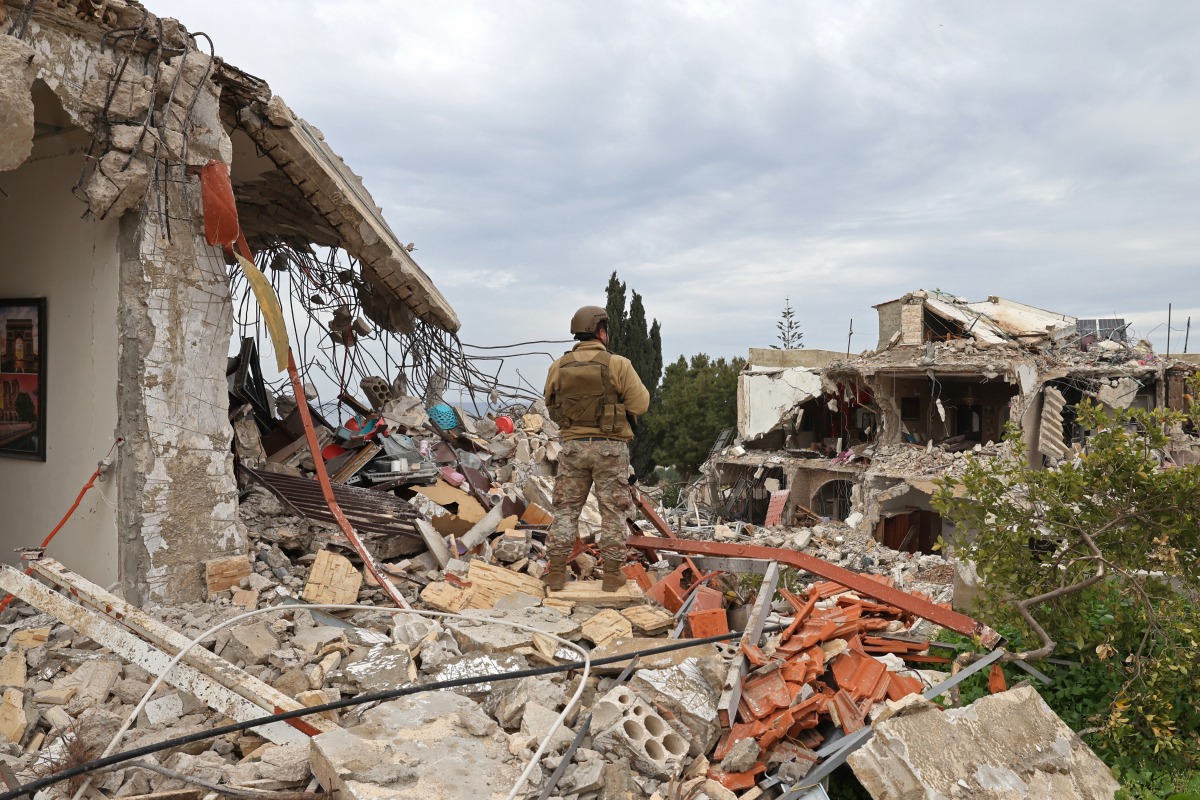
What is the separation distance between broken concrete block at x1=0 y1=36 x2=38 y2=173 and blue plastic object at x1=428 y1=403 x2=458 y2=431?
4.34m

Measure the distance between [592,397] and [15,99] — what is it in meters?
3.68

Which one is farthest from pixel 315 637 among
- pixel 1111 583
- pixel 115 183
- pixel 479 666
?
pixel 1111 583

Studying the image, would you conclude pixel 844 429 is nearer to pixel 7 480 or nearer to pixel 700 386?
pixel 700 386

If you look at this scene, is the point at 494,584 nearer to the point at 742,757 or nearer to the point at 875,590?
the point at 742,757

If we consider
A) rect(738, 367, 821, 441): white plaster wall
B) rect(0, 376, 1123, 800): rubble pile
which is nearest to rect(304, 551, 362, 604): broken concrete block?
rect(0, 376, 1123, 800): rubble pile

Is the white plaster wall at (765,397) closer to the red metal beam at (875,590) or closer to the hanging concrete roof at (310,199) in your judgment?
the hanging concrete roof at (310,199)

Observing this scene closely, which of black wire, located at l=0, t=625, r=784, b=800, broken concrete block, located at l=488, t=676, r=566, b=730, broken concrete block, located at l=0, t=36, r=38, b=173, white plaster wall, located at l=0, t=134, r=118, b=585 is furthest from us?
white plaster wall, located at l=0, t=134, r=118, b=585

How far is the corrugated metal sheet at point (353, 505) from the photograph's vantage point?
5.91 meters

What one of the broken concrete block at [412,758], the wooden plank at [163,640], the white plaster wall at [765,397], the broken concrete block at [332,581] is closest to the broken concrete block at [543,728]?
the broken concrete block at [412,758]

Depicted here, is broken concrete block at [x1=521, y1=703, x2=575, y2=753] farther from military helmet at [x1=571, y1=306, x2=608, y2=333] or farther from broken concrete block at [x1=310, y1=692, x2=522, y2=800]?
military helmet at [x1=571, y1=306, x2=608, y2=333]

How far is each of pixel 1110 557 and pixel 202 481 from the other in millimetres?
5595

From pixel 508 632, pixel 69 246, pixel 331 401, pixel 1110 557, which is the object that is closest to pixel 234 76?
pixel 69 246

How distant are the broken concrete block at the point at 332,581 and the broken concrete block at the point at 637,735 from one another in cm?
215

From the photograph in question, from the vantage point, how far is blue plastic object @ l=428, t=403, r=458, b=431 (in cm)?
821
